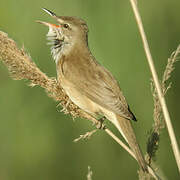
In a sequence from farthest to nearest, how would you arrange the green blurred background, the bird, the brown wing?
the green blurred background → the brown wing → the bird

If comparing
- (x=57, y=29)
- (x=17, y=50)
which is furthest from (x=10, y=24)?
(x=17, y=50)

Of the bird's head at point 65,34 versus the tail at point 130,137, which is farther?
the bird's head at point 65,34

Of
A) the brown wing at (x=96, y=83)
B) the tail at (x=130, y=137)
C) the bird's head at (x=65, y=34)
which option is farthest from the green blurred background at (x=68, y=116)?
the tail at (x=130, y=137)

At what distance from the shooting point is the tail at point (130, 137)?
2949 millimetres

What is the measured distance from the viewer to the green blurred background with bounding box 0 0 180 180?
4574 mm

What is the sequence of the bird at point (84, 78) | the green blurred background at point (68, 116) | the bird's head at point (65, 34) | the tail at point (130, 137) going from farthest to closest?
1. the green blurred background at point (68, 116)
2. the bird's head at point (65, 34)
3. the bird at point (84, 78)
4. the tail at point (130, 137)

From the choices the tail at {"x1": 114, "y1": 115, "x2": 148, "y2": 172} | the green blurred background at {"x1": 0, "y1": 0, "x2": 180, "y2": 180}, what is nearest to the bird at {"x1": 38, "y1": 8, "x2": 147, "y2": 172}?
the tail at {"x1": 114, "y1": 115, "x2": 148, "y2": 172}

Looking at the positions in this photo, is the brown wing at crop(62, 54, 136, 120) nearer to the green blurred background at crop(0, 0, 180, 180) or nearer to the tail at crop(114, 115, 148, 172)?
the tail at crop(114, 115, 148, 172)

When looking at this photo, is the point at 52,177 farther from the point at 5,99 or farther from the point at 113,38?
the point at 113,38

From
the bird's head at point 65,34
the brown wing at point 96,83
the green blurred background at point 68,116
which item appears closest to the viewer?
the brown wing at point 96,83

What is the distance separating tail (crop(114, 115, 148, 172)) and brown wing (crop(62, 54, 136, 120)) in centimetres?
17

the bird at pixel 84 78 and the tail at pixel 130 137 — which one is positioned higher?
the bird at pixel 84 78

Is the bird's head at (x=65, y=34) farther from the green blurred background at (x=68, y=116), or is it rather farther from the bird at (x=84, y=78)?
the green blurred background at (x=68, y=116)

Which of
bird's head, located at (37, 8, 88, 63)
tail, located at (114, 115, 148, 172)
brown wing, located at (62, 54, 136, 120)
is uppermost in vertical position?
bird's head, located at (37, 8, 88, 63)
